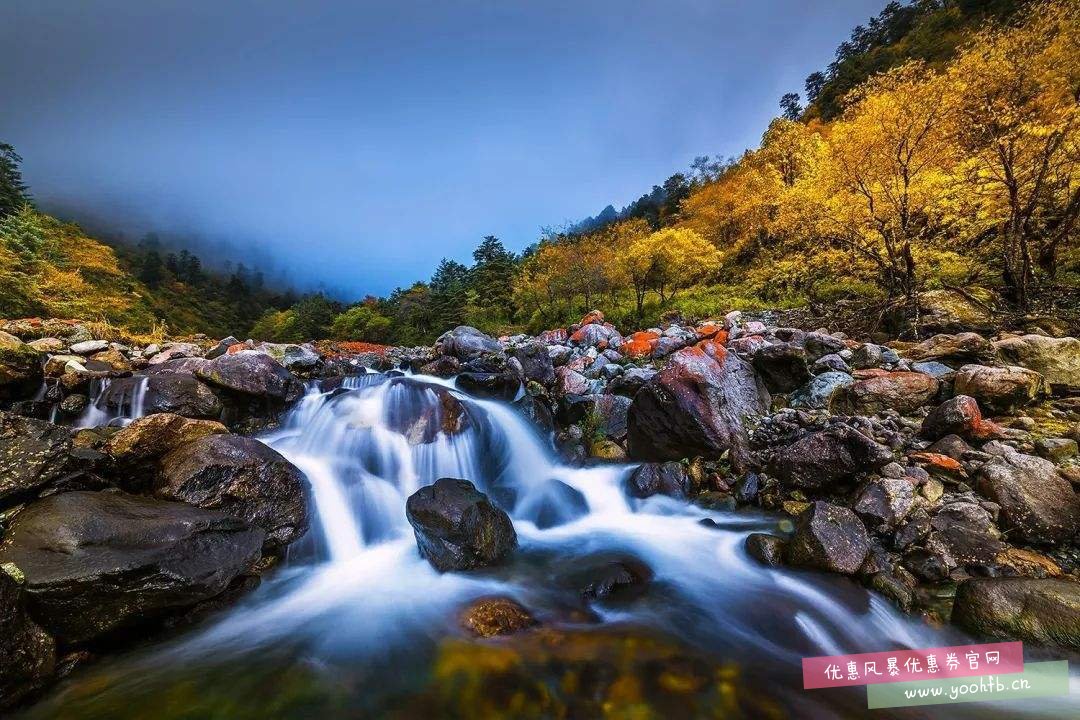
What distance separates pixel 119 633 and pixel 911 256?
18.7 meters

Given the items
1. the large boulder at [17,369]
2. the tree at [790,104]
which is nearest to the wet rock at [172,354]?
the large boulder at [17,369]

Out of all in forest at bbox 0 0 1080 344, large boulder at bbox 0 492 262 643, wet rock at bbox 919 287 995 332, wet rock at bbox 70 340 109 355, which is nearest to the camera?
large boulder at bbox 0 492 262 643

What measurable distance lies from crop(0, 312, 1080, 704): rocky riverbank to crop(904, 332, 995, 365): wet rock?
0.04m

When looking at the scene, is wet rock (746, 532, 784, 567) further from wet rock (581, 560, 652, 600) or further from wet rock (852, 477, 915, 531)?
wet rock (581, 560, 652, 600)

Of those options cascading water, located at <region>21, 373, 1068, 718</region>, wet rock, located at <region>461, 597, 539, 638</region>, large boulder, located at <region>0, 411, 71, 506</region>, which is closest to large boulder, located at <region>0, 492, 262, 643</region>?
large boulder, located at <region>0, 411, 71, 506</region>

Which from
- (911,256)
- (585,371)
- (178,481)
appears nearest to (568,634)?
(178,481)

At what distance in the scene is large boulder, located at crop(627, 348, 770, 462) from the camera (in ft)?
25.2

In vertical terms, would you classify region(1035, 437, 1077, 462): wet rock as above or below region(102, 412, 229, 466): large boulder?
below

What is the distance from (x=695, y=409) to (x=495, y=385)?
615 centimetres

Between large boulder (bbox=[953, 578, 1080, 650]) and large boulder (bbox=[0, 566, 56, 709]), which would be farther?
large boulder (bbox=[953, 578, 1080, 650])

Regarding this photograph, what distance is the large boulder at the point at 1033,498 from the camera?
468 cm

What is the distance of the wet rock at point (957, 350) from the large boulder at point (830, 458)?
420 cm

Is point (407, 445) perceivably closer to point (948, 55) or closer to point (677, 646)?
point (677, 646)

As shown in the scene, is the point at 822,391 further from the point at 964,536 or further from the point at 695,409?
the point at 964,536
